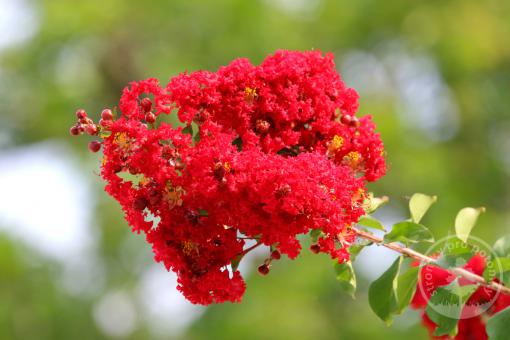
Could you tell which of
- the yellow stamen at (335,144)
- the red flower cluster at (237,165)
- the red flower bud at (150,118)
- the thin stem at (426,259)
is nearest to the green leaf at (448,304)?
the thin stem at (426,259)

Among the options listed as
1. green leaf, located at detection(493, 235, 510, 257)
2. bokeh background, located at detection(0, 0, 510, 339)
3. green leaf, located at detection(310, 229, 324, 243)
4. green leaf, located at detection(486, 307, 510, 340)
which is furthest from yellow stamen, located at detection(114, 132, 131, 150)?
bokeh background, located at detection(0, 0, 510, 339)

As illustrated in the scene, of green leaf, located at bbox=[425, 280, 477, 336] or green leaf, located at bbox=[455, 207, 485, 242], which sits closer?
green leaf, located at bbox=[425, 280, 477, 336]

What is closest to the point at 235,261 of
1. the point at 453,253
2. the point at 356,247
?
the point at 356,247

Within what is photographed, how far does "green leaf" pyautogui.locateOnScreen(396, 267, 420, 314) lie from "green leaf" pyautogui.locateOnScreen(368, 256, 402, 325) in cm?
2

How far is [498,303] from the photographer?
10.5ft

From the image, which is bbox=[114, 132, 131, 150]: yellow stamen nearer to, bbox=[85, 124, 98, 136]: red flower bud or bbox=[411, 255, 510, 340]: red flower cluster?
bbox=[85, 124, 98, 136]: red flower bud

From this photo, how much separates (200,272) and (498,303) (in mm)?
1165

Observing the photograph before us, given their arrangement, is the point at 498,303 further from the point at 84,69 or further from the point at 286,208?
the point at 84,69

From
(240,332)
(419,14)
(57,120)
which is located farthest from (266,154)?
(419,14)

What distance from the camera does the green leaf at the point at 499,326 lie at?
2709 mm

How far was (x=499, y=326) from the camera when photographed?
2729 mm

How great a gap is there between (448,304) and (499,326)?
204 millimetres

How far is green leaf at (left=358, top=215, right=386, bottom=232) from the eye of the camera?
294 centimetres

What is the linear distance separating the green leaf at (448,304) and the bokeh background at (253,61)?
8.27 metres
